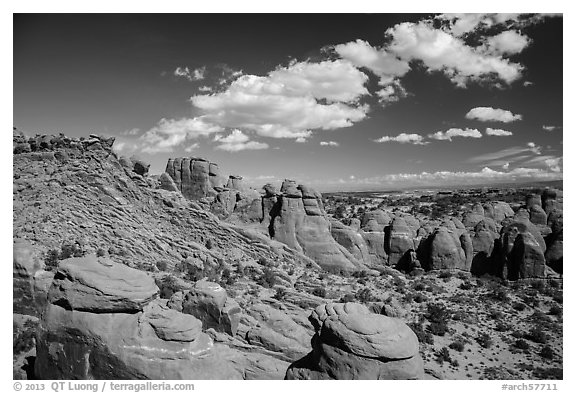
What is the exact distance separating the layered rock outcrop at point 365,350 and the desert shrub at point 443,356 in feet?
28.0

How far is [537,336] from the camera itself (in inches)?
659

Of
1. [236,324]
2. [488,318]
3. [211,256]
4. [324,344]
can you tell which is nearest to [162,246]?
[211,256]

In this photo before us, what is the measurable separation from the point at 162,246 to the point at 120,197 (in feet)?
11.0

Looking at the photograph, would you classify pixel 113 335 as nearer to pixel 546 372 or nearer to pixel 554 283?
pixel 546 372

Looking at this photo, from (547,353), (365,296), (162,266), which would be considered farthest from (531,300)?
(162,266)

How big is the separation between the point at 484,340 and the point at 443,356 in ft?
11.0

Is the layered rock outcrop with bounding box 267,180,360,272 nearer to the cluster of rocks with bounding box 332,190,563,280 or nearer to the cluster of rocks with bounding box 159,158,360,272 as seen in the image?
the cluster of rocks with bounding box 159,158,360,272

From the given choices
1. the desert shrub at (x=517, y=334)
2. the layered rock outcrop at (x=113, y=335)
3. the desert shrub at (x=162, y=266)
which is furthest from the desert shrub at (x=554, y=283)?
the desert shrub at (x=162, y=266)

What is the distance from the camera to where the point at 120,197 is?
57.6 feet

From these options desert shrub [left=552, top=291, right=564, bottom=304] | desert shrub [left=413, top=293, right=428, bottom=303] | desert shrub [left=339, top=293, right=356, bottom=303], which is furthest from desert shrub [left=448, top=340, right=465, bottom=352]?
desert shrub [left=552, top=291, right=564, bottom=304]

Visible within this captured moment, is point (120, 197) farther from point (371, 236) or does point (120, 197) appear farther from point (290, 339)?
point (371, 236)

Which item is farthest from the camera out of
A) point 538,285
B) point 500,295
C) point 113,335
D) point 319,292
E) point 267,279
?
point 538,285

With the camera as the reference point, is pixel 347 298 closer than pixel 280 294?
No

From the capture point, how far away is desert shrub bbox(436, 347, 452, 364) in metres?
14.5
